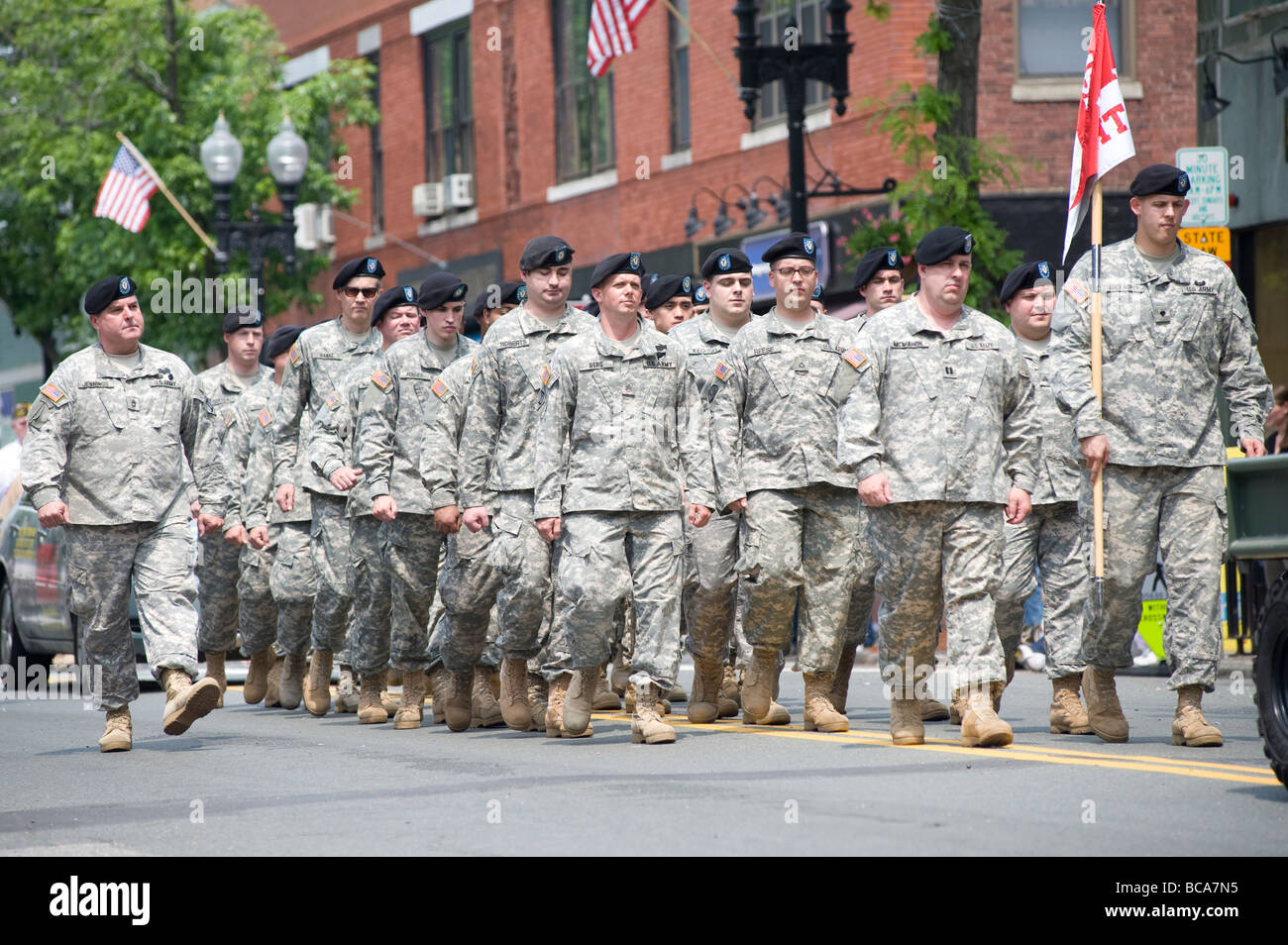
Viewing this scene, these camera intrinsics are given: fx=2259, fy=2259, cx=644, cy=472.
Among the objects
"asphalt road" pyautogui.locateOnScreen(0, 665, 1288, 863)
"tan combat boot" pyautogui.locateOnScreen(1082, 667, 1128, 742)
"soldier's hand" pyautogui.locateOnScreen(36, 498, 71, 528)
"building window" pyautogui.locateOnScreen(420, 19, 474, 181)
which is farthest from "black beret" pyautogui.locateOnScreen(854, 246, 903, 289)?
"building window" pyautogui.locateOnScreen(420, 19, 474, 181)

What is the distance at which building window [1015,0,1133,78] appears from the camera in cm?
2257

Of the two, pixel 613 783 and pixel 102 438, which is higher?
pixel 102 438

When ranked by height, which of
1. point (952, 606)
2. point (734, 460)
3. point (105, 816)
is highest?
point (734, 460)

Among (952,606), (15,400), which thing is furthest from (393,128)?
(952,606)

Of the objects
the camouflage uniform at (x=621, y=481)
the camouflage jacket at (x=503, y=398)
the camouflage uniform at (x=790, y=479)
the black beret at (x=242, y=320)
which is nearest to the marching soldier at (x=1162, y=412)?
the camouflage uniform at (x=790, y=479)

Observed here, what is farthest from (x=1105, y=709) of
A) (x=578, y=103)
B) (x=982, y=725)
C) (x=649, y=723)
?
(x=578, y=103)

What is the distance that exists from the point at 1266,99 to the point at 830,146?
5090 millimetres

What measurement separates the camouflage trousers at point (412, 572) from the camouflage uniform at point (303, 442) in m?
0.84

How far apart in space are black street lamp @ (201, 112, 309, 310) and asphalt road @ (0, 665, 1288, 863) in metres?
12.2

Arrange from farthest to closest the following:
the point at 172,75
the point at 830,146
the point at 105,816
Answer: the point at 172,75
the point at 830,146
the point at 105,816

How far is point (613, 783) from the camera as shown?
8875 millimetres

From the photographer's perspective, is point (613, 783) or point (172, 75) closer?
point (613, 783)
